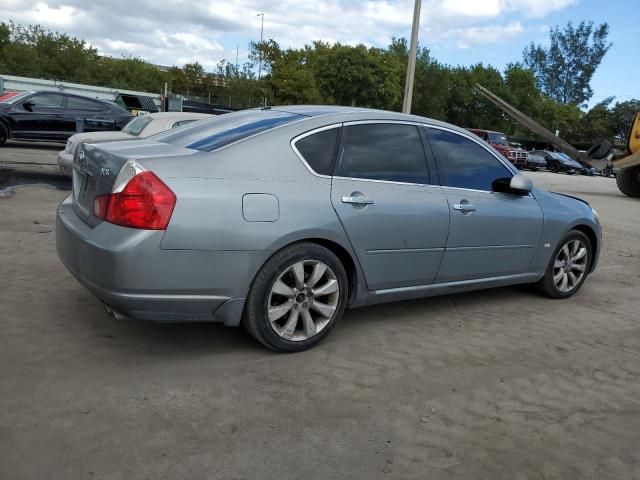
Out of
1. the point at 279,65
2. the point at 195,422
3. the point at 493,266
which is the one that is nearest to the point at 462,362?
the point at 493,266

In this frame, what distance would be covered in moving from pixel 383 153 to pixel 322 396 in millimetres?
1743

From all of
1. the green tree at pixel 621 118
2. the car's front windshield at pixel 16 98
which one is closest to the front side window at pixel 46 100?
the car's front windshield at pixel 16 98

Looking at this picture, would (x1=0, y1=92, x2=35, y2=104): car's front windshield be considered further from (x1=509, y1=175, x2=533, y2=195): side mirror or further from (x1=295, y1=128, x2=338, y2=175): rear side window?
(x1=509, y1=175, x2=533, y2=195): side mirror

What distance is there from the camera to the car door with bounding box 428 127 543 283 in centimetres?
449

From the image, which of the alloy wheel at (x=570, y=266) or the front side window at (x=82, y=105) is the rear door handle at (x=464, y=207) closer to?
the alloy wheel at (x=570, y=266)

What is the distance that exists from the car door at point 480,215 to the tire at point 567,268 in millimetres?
446

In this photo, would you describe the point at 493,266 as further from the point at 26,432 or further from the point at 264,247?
the point at 26,432

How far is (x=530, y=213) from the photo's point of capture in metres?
5.01

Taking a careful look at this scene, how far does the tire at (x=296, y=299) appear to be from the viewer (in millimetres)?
3582

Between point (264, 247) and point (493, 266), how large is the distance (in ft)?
7.10

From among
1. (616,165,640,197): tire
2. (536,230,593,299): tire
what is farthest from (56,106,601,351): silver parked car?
(616,165,640,197): tire

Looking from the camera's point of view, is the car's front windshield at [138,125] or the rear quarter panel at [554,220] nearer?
the rear quarter panel at [554,220]

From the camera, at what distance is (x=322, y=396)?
3.30m

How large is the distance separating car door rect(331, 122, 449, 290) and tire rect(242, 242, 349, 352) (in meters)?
0.26
